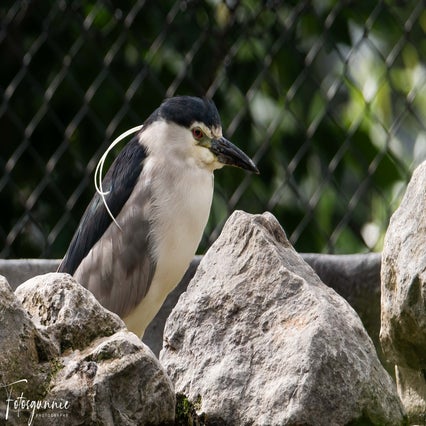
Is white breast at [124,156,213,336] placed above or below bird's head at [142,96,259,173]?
below

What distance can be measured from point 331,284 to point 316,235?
2.04 metres

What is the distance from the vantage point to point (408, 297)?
220 centimetres

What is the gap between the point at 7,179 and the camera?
5.03 metres

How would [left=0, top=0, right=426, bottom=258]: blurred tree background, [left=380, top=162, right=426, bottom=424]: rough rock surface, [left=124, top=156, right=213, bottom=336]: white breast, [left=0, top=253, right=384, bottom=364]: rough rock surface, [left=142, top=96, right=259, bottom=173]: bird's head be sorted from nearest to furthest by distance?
[left=380, top=162, right=426, bottom=424]: rough rock surface, [left=0, top=253, right=384, bottom=364]: rough rock surface, [left=124, top=156, right=213, bottom=336]: white breast, [left=142, top=96, right=259, bottom=173]: bird's head, [left=0, top=0, right=426, bottom=258]: blurred tree background

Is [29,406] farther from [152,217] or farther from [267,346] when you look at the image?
[152,217]

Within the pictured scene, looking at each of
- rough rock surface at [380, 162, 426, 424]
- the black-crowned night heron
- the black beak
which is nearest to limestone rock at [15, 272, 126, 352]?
rough rock surface at [380, 162, 426, 424]

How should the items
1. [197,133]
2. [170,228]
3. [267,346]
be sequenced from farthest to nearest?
[197,133], [170,228], [267,346]

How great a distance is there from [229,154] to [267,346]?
1673 mm

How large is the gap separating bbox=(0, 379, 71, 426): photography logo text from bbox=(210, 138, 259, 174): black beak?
1.90 metres

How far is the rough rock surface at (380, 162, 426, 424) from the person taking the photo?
2.20 m

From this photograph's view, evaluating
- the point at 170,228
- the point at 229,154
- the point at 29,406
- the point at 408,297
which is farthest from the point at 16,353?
the point at 229,154

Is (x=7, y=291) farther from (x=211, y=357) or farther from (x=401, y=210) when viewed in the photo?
(x=401, y=210)

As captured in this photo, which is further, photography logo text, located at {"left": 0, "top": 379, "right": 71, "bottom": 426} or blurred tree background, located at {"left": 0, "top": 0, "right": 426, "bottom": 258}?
blurred tree background, located at {"left": 0, "top": 0, "right": 426, "bottom": 258}

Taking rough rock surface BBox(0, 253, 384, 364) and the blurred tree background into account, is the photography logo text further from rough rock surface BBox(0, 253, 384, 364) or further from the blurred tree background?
the blurred tree background
